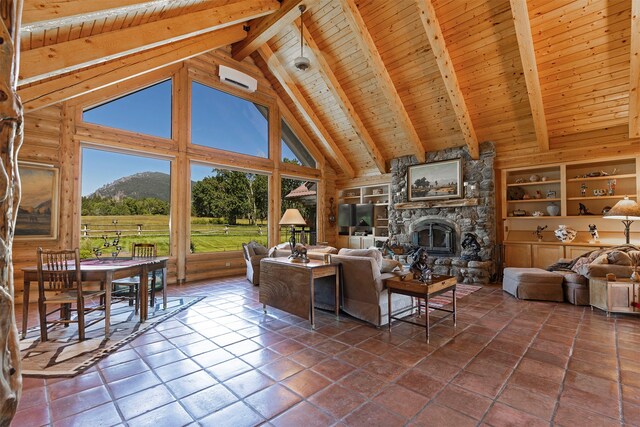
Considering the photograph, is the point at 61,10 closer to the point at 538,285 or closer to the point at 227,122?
the point at 227,122

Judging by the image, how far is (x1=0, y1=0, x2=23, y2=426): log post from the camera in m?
0.98

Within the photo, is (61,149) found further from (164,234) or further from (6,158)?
(6,158)

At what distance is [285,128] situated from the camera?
28.1 ft

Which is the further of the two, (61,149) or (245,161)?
(245,161)

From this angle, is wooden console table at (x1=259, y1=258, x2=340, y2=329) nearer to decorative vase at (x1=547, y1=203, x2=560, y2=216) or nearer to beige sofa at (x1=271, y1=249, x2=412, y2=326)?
beige sofa at (x1=271, y1=249, x2=412, y2=326)

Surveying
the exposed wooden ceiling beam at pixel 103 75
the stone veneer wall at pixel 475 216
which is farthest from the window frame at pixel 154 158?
the stone veneer wall at pixel 475 216

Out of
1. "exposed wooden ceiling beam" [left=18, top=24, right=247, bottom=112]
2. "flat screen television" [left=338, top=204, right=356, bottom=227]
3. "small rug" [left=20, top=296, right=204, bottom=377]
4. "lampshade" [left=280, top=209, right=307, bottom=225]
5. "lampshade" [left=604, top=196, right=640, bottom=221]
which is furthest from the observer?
"flat screen television" [left=338, top=204, right=356, bottom=227]

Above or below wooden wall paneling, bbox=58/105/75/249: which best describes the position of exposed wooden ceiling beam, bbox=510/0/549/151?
above

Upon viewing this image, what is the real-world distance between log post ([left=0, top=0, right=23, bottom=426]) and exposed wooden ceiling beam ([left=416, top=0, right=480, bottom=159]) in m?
5.03

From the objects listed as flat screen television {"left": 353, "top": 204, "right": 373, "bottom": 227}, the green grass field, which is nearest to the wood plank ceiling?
flat screen television {"left": 353, "top": 204, "right": 373, "bottom": 227}

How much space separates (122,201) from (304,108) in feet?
15.1

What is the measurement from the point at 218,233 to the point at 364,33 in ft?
17.2

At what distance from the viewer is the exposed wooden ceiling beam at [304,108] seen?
6810 mm

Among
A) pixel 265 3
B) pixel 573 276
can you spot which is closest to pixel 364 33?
pixel 265 3
